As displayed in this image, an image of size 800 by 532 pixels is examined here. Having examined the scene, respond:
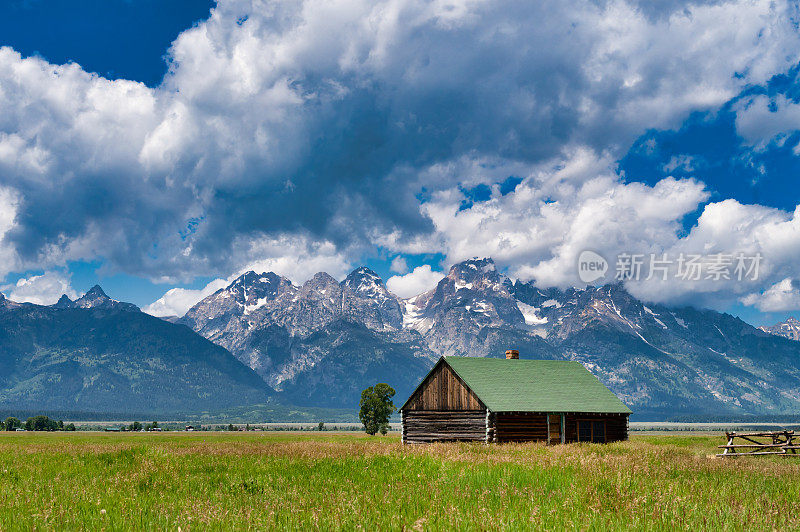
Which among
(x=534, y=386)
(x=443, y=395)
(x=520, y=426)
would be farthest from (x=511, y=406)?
(x=443, y=395)

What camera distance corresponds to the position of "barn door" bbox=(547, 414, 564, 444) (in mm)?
43312

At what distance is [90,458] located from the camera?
18609mm

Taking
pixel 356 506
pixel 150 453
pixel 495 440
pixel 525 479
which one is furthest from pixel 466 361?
pixel 356 506

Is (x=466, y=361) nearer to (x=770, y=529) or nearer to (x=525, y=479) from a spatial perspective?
(x=525, y=479)

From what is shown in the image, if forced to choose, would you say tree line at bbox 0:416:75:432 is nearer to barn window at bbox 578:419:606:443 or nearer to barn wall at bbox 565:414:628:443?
barn wall at bbox 565:414:628:443

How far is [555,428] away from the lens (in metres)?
43.6

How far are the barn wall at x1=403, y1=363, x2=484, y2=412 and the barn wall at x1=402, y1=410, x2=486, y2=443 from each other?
0.40 metres

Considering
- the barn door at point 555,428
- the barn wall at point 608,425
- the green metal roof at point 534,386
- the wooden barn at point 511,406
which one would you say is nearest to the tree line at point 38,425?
the wooden barn at point 511,406

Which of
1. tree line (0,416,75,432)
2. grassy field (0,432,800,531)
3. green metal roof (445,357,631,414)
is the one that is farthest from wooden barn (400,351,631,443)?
tree line (0,416,75,432)

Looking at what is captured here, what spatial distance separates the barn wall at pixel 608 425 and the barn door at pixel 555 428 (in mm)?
724

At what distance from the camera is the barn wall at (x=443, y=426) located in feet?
143

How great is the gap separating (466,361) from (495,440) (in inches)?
339

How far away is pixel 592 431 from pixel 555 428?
12.1ft

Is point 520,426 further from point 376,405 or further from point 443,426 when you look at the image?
point 376,405
